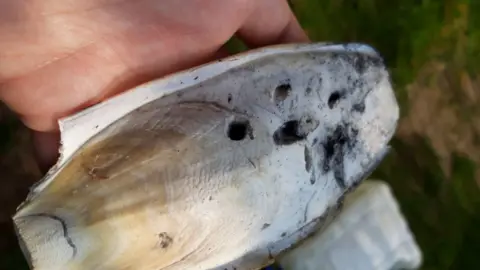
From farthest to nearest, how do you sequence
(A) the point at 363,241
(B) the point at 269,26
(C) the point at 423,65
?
1. (C) the point at 423,65
2. (A) the point at 363,241
3. (B) the point at 269,26

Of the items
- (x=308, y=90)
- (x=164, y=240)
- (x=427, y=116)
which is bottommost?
(x=164, y=240)

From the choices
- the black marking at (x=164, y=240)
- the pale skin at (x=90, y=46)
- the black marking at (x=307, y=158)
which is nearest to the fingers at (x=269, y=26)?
the pale skin at (x=90, y=46)

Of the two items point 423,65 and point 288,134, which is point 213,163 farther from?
point 423,65

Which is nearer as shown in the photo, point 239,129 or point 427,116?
point 239,129

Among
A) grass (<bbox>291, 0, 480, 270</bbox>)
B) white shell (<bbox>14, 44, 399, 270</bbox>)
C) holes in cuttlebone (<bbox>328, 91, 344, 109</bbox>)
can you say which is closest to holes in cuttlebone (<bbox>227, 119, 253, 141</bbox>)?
white shell (<bbox>14, 44, 399, 270</bbox>)

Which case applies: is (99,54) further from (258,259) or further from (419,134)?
(419,134)

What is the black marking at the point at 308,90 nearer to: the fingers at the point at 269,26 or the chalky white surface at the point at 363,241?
the fingers at the point at 269,26

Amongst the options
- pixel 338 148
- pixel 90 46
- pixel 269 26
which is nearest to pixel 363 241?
pixel 338 148
